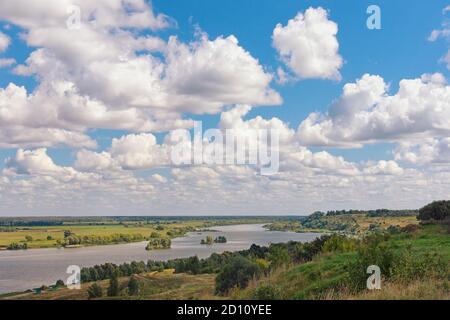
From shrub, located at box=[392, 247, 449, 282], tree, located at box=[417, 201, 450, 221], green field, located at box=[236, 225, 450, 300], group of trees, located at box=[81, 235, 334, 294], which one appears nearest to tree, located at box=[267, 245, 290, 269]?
group of trees, located at box=[81, 235, 334, 294]

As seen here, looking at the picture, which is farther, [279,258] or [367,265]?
[279,258]

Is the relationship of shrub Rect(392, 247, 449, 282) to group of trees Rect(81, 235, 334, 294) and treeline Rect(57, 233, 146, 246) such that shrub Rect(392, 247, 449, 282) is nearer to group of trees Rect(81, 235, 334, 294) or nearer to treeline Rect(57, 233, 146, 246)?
group of trees Rect(81, 235, 334, 294)

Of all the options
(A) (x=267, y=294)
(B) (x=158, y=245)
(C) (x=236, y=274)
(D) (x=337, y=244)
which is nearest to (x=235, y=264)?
(C) (x=236, y=274)

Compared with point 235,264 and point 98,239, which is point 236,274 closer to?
point 235,264

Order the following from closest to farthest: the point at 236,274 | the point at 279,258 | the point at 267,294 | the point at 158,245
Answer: the point at 267,294
the point at 236,274
the point at 279,258
the point at 158,245

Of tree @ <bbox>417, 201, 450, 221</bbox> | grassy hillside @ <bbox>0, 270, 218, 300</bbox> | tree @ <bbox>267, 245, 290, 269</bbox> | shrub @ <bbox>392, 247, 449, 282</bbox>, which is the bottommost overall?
grassy hillside @ <bbox>0, 270, 218, 300</bbox>

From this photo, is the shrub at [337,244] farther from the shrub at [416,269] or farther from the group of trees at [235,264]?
the shrub at [416,269]
